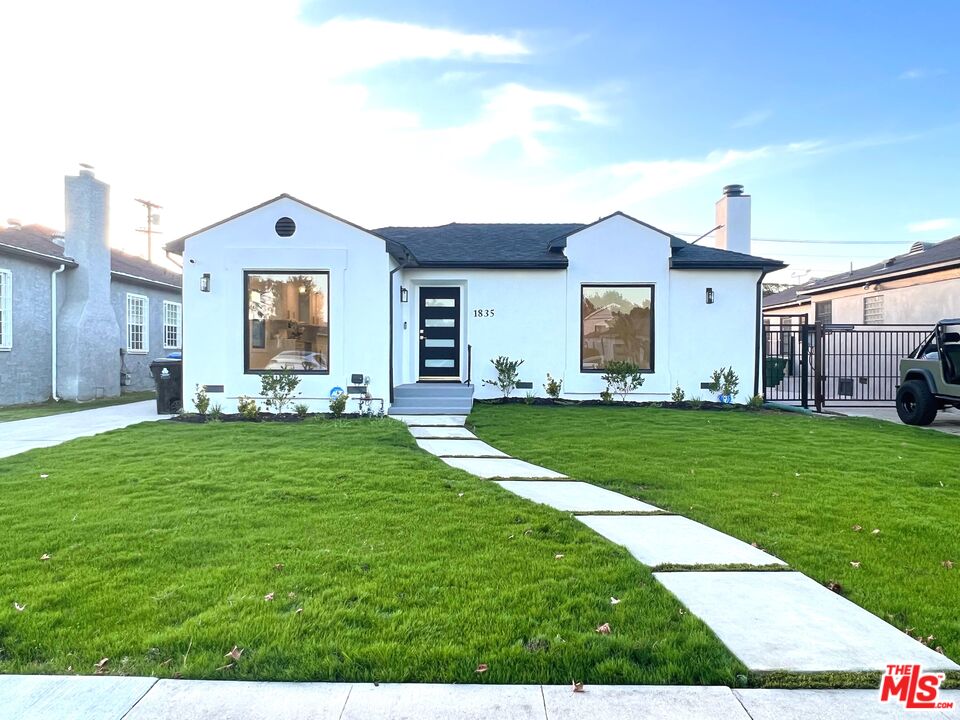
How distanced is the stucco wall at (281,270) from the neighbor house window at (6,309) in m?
5.56

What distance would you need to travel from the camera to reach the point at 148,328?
18047 mm

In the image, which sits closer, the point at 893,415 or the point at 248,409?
the point at 248,409

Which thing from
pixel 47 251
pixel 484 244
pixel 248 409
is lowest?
pixel 248 409

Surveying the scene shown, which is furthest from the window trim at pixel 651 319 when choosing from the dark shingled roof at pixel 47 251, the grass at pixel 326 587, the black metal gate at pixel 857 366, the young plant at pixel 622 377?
the dark shingled roof at pixel 47 251

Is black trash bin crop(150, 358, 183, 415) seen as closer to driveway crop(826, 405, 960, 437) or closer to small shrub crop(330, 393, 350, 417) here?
small shrub crop(330, 393, 350, 417)

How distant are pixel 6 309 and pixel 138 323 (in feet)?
15.4

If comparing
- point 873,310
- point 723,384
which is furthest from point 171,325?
point 873,310

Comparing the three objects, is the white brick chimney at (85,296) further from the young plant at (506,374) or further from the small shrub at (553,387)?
the small shrub at (553,387)

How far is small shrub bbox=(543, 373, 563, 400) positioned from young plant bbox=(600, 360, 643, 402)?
3.11 feet

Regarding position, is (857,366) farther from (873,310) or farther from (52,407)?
(52,407)

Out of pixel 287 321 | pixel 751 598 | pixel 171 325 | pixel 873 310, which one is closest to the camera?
pixel 751 598

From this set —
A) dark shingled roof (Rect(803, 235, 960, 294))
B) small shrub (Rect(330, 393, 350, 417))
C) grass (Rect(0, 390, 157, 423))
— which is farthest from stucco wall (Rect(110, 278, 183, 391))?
dark shingled roof (Rect(803, 235, 960, 294))

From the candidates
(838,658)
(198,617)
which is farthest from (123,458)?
(838,658)

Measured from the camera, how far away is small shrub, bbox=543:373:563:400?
12305 millimetres
